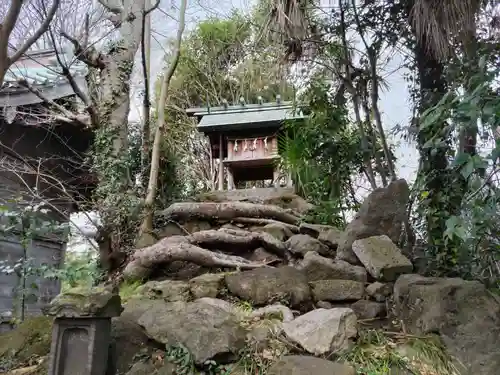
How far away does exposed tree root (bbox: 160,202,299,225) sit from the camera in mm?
5066

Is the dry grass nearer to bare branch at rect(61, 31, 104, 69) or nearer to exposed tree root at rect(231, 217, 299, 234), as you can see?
exposed tree root at rect(231, 217, 299, 234)

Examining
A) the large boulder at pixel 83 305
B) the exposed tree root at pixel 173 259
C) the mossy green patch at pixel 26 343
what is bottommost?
the mossy green patch at pixel 26 343

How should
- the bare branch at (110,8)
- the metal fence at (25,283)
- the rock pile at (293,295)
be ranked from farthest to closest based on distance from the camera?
the bare branch at (110,8) → the metal fence at (25,283) → the rock pile at (293,295)

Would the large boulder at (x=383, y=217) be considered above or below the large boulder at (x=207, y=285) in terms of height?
above

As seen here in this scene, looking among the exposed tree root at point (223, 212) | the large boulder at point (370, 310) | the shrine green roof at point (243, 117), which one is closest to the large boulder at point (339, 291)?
the large boulder at point (370, 310)

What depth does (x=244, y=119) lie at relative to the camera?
8.30 meters

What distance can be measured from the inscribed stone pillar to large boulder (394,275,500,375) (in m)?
2.06

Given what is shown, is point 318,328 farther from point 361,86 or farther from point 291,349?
point 361,86

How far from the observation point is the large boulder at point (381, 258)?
330cm

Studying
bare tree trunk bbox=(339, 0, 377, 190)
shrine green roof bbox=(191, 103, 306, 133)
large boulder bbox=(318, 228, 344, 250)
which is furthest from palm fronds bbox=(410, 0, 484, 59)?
shrine green roof bbox=(191, 103, 306, 133)

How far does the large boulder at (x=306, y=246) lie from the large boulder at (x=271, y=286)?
701mm

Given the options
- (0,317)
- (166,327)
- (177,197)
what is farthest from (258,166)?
(166,327)

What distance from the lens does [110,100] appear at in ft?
17.6

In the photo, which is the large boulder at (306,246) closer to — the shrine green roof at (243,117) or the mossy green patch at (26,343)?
the mossy green patch at (26,343)
